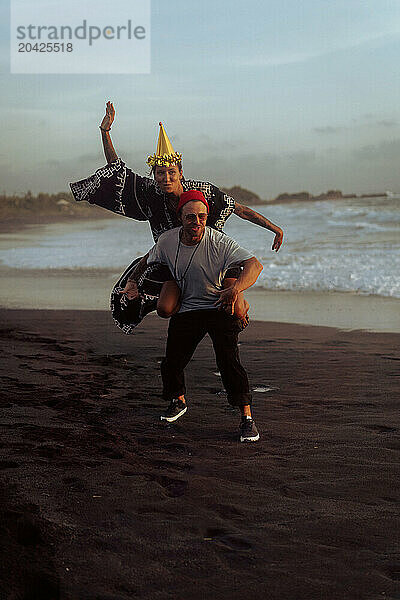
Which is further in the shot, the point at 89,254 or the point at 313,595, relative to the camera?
the point at 89,254

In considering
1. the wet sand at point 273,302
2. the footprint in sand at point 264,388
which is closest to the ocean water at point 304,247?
the wet sand at point 273,302

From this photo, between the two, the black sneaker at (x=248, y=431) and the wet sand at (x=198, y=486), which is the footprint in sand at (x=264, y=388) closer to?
the wet sand at (x=198, y=486)

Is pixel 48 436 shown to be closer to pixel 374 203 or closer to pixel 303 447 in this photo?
pixel 303 447

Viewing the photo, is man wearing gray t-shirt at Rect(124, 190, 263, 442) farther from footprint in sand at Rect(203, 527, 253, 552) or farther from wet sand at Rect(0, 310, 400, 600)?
footprint in sand at Rect(203, 527, 253, 552)

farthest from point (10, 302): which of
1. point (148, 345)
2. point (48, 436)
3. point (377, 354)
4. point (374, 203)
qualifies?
point (374, 203)

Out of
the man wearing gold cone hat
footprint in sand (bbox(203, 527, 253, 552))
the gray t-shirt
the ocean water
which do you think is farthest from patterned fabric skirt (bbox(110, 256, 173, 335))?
the ocean water

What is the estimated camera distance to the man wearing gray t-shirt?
4.60 m

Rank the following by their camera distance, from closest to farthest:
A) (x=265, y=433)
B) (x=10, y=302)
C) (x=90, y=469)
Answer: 1. (x=90, y=469)
2. (x=265, y=433)
3. (x=10, y=302)

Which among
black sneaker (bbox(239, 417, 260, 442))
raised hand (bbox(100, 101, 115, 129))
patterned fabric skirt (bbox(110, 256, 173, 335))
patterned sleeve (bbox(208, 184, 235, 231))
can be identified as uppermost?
raised hand (bbox(100, 101, 115, 129))

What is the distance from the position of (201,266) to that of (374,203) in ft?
94.6

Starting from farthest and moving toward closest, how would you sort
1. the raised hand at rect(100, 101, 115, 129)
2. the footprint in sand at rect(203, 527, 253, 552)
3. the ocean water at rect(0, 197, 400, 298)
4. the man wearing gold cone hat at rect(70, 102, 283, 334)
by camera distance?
1. the ocean water at rect(0, 197, 400, 298)
2. the raised hand at rect(100, 101, 115, 129)
3. the man wearing gold cone hat at rect(70, 102, 283, 334)
4. the footprint in sand at rect(203, 527, 253, 552)

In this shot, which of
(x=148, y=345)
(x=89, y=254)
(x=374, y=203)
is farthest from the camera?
(x=374, y=203)

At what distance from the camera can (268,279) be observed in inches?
621

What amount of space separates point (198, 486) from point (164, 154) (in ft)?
7.20
